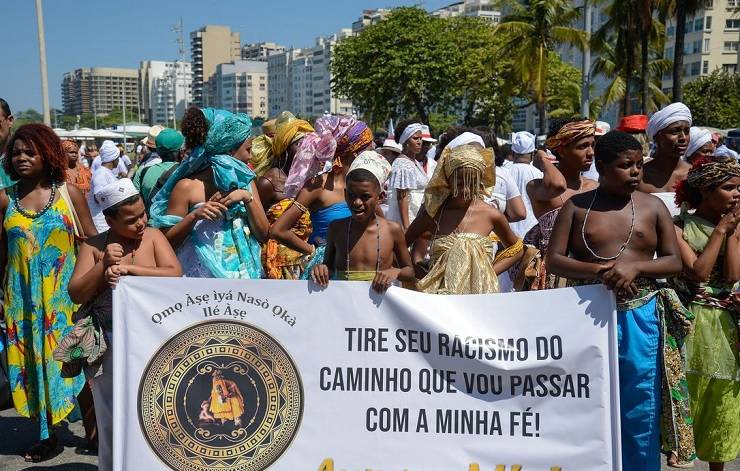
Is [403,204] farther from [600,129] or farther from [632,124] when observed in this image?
[632,124]

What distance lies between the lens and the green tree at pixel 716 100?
47.6m

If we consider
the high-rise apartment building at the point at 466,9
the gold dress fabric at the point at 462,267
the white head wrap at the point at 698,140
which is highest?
the high-rise apartment building at the point at 466,9

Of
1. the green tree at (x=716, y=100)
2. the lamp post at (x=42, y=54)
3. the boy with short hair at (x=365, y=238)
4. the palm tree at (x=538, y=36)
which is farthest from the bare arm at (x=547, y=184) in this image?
the green tree at (x=716, y=100)

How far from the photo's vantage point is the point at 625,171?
12.0 feet

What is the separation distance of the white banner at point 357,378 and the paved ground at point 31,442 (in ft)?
4.78

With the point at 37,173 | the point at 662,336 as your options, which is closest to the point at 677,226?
the point at 662,336

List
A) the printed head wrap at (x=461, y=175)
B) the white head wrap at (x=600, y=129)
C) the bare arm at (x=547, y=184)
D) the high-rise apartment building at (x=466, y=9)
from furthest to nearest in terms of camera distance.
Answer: the high-rise apartment building at (x=466, y=9) → the white head wrap at (x=600, y=129) → the bare arm at (x=547, y=184) → the printed head wrap at (x=461, y=175)

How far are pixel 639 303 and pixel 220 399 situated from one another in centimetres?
206

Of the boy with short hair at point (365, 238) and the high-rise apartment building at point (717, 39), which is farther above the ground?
the high-rise apartment building at point (717, 39)

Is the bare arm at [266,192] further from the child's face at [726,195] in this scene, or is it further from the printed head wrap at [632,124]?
the printed head wrap at [632,124]

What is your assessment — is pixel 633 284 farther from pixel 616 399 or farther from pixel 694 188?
pixel 694 188

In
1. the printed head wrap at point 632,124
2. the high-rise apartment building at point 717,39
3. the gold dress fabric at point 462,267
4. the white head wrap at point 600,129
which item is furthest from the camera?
the high-rise apartment building at point 717,39

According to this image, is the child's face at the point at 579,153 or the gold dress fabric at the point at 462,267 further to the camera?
the child's face at the point at 579,153

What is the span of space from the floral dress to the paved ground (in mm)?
289
